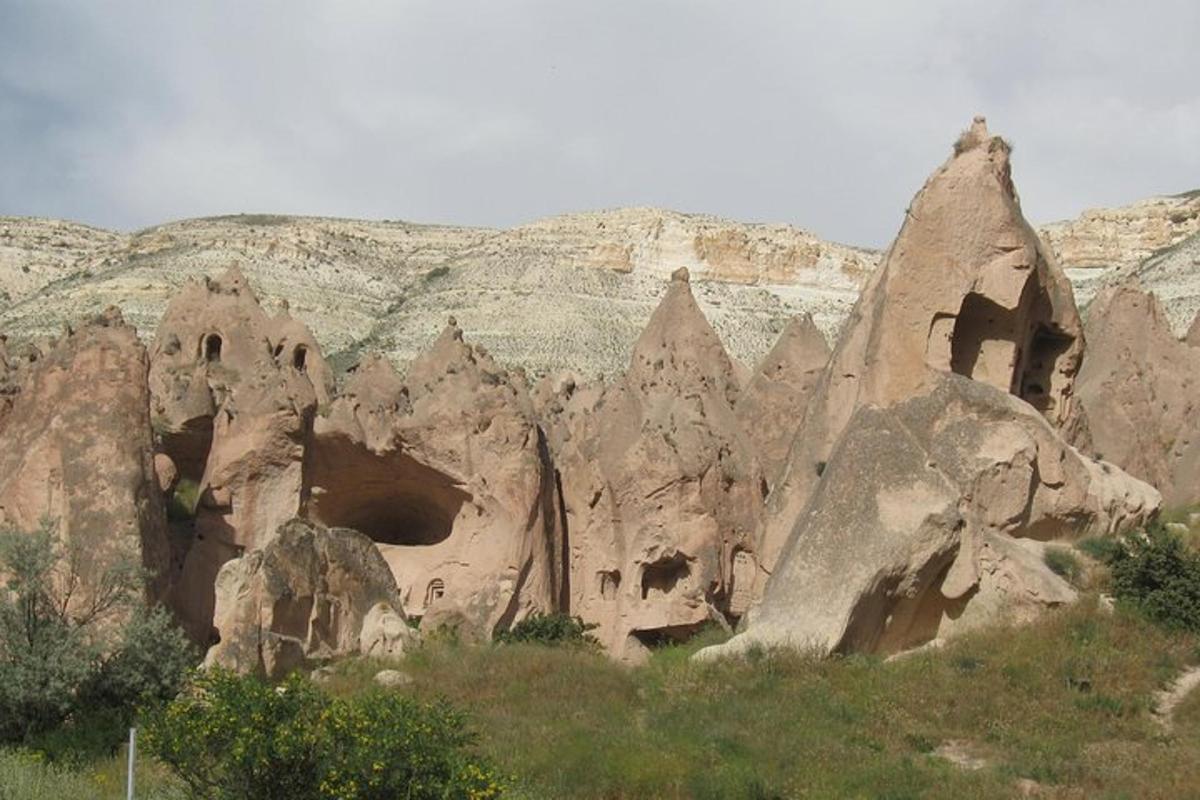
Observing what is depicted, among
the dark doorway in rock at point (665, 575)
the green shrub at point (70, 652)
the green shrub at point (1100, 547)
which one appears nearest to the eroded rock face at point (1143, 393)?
the green shrub at point (1100, 547)

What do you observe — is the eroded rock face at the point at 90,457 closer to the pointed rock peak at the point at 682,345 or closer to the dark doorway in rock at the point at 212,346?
the dark doorway in rock at the point at 212,346

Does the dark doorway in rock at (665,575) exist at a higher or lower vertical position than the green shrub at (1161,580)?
lower

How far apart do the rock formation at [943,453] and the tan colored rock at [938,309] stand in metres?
0.02

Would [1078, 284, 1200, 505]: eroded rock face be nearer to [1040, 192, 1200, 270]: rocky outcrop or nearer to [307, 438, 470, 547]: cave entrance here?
[307, 438, 470, 547]: cave entrance

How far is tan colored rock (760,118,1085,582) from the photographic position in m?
19.8

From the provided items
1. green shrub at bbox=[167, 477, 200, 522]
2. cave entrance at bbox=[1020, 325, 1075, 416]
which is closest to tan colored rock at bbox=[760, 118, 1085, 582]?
cave entrance at bbox=[1020, 325, 1075, 416]

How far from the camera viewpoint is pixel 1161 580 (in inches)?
671

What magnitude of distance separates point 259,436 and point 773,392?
359 inches

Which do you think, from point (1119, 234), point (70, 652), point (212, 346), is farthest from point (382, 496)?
point (1119, 234)

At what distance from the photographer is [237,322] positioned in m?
28.5

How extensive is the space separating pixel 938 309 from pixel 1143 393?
8308 millimetres

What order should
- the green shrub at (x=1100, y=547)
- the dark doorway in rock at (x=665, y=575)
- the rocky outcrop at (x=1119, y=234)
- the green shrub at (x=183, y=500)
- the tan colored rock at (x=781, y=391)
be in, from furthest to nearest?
the rocky outcrop at (x=1119, y=234) < the tan colored rock at (x=781, y=391) < the dark doorway in rock at (x=665, y=575) < the green shrub at (x=183, y=500) < the green shrub at (x=1100, y=547)

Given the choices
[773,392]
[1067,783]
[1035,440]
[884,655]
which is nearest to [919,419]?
[1035,440]

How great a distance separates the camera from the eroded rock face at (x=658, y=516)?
21.5m
